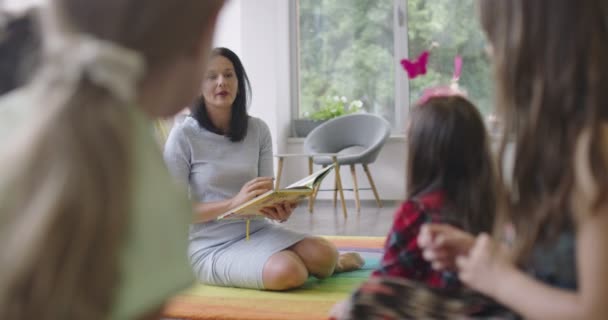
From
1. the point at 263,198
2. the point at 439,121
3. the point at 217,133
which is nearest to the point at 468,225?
the point at 439,121

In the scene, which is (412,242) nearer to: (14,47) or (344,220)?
(14,47)

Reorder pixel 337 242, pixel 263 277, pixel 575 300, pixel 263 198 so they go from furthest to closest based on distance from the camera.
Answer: pixel 337 242 < pixel 263 277 < pixel 263 198 < pixel 575 300

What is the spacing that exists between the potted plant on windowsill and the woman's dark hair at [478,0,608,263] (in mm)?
5062

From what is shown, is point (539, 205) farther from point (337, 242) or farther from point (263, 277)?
point (337, 242)

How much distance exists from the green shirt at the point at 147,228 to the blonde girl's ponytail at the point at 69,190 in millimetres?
29

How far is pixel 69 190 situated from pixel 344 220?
13.4 feet

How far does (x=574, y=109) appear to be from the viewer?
3.00ft

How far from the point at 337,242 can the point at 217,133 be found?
1286 millimetres

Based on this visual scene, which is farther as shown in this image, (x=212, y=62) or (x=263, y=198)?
(x=212, y=62)

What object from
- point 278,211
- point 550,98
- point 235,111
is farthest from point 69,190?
point 235,111

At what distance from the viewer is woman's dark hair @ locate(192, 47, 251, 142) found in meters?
2.54

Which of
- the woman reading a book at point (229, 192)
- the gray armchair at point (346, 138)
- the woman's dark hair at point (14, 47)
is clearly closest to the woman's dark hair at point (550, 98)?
the woman's dark hair at point (14, 47)

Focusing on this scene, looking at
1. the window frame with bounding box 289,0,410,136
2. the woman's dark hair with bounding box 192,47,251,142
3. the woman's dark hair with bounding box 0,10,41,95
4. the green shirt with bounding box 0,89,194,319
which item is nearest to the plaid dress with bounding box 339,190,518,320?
the green shirt with bounding box 0,89,194,319

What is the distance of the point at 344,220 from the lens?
4.68 m
